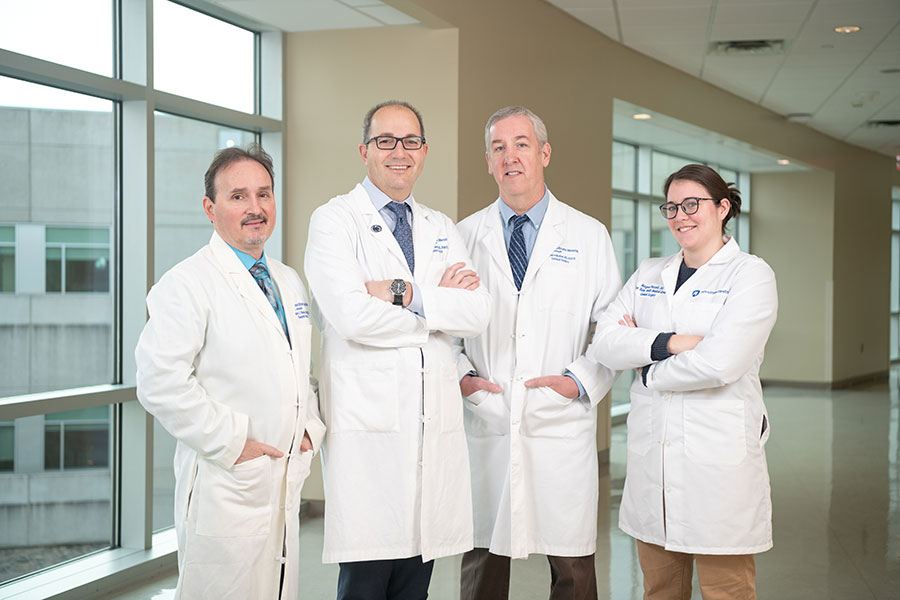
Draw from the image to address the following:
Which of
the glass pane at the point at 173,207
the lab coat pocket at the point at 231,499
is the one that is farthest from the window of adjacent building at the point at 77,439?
the lab coat pocket at the point at 231,499

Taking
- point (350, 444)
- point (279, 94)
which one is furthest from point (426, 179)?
point (350, 444)

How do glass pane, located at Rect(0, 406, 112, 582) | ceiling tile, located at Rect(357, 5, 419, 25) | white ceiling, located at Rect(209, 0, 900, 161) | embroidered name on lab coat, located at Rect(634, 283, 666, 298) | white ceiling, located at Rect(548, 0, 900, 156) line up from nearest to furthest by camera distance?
embroidered name on lab coat, located at Rect(634, 283, 666, 298) < glass pane, located at Rect(0, 406, 112, 582) < ceiling tile, located at Rect(357, 5, 419, 25) < white ceiling, located at Rect(209, 0, 900, 161) < white ceiling, located at Rect(548, 0, 900, 156)

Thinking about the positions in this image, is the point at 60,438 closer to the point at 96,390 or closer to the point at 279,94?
the point at 96,390

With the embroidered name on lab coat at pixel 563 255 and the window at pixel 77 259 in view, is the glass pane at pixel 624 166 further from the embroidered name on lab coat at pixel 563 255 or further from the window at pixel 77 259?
the embroidered name on lab coat at pixel 563 255

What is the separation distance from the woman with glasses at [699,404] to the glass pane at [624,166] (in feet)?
22.4

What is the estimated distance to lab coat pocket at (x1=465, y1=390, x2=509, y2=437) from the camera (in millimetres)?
3010

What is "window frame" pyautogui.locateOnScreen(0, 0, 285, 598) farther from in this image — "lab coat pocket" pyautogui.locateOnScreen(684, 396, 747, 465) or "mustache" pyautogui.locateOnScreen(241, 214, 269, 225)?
"lab coat pocket" pyautogui.locateOnScreen(684, 396, 747, 465)

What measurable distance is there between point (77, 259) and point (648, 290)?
2.71m

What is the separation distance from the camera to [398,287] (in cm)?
271

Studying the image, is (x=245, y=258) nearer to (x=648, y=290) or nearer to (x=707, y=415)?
(x=648, y=290)

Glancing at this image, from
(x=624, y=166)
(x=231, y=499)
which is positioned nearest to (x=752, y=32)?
(x=624, y=166)

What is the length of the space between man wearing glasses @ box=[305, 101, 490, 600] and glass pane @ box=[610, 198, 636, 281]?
7.09 m

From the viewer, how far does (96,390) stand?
416 cm

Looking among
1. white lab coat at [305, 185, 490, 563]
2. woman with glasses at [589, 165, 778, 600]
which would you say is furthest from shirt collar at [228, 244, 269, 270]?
woman with glasses at [589, 165, 778, 600]
